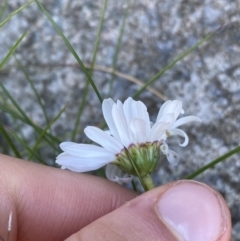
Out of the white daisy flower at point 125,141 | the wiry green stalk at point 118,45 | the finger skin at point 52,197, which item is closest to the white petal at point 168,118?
the white daisy flower at point 125,141

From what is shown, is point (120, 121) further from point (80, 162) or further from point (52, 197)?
point (52, 197)

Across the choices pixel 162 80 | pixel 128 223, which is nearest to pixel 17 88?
pixel 162 80

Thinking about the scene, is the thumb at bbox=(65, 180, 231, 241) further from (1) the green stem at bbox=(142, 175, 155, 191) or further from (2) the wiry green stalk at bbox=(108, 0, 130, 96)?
(2) the wiry green stalk at bbox=(108, 0, 130, 96)

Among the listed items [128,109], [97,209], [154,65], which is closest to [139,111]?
[128,109]

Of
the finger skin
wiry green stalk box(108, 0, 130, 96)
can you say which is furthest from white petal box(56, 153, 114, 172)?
wiry green stalk box(108, 0, 130, 96)

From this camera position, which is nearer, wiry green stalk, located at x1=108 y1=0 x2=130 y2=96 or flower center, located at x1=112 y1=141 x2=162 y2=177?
flower center, located at x1=112 y1=141 x2=162 y2=177

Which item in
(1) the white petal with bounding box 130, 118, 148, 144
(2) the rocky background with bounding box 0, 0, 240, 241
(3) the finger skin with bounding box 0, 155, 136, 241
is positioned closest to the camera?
(1) the white petal with bounding box 130, 118, 148, 144
